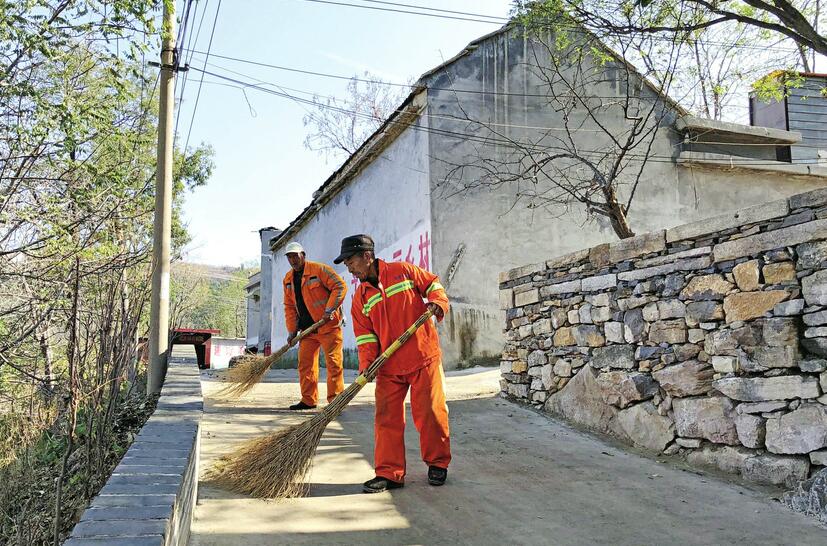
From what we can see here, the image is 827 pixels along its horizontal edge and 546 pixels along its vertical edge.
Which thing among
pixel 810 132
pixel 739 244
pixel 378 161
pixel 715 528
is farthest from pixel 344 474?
pixel 810 132

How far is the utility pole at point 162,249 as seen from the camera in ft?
19.8

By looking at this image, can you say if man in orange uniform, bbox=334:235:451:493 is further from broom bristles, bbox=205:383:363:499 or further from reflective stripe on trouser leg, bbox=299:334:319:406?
reflective stripe on trouser leg, bbox=299:334:319:406

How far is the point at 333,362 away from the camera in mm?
Answer: 6629

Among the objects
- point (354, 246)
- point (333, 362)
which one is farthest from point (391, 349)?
point (333, 362)

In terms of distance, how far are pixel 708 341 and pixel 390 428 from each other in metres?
2.36

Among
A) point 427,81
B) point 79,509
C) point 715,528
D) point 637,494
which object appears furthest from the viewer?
point 427,81

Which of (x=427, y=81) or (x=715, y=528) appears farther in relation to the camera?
(x=427, y=81)

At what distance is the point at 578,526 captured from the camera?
336 cm

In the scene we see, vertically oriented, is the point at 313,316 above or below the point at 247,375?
above

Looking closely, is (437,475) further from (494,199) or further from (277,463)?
(494,199)

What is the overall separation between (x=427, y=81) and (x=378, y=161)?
286 centimetres

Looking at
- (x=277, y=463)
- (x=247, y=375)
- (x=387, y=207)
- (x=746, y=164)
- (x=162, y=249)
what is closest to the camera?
(x=277, y=463)

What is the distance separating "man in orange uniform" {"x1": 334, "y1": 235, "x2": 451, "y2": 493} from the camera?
3957 millimetres

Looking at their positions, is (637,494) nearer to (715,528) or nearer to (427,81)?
(715,528)
